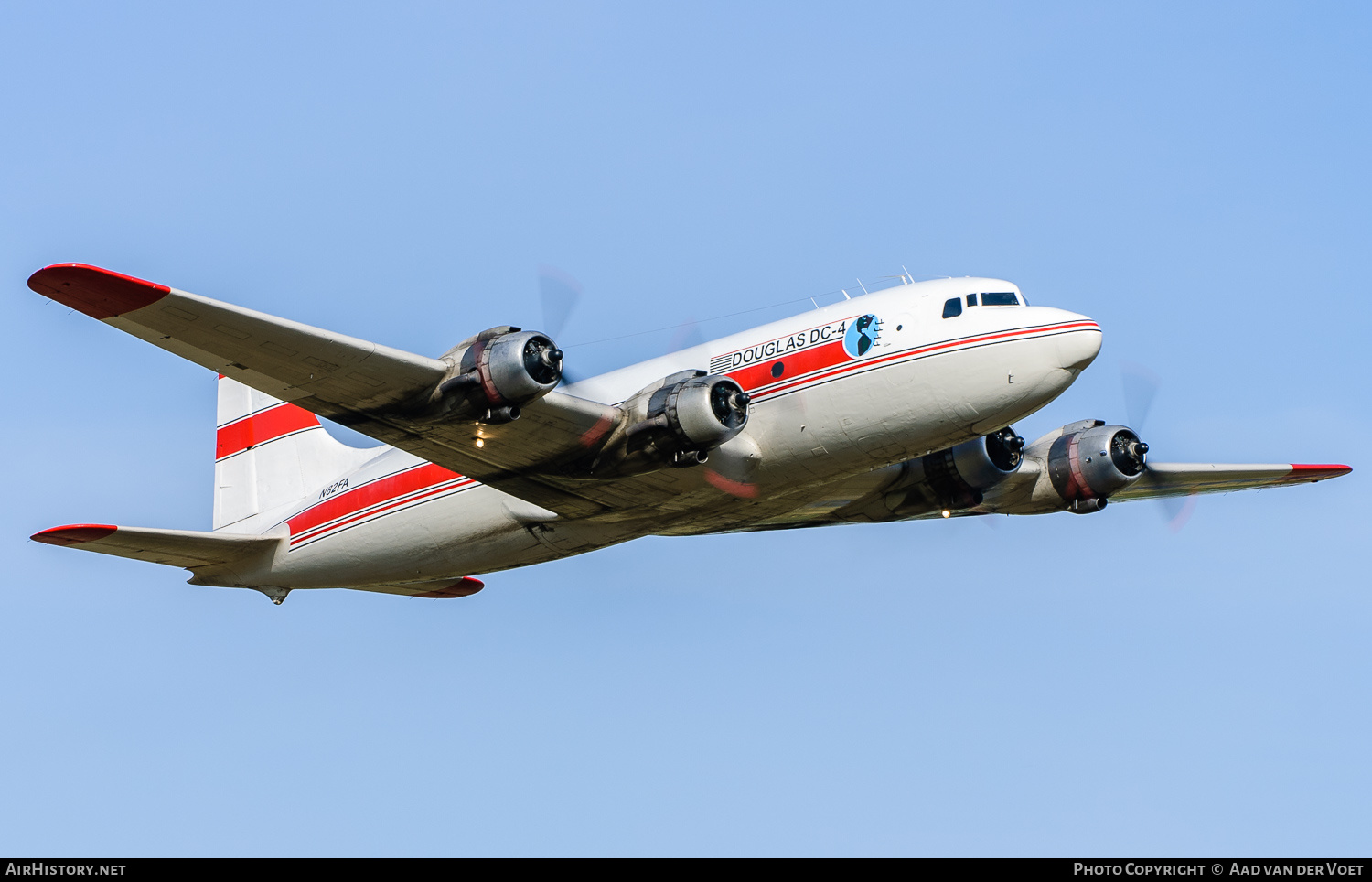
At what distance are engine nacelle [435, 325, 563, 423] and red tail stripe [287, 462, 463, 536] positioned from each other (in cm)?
475

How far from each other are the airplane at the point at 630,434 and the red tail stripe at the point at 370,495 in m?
0.04

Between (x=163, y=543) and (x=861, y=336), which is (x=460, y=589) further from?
(x=861, y=336)

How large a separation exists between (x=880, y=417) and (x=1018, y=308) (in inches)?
118

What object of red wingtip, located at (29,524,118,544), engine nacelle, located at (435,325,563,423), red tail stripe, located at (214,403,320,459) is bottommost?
red wingtip, located at (29,524,118,544)

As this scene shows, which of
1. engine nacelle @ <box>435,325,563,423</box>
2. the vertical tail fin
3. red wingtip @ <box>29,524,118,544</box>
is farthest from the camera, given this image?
the vertical tail fin

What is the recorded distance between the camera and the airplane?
880 inches

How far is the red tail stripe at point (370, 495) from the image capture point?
1104 inches

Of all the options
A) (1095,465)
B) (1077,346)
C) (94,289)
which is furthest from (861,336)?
(94,289)

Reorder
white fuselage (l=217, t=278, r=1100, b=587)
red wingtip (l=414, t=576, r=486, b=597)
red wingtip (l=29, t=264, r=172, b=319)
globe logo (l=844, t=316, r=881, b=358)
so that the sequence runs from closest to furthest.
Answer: red wingtip (l=29, t=264, r=172, b=319)
white fuselage (l=217, t=278, r=1100, b=587)
globe logo (l=844, t=316, r=881, b=358)
red wingtip (l=414, t=576, r=486, b=597)

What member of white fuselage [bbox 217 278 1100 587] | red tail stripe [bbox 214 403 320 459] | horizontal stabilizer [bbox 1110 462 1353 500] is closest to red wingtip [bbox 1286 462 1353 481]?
horizontal stabilizer [bbox 1110 462 1353 500]

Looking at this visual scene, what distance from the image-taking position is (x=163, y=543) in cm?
2839

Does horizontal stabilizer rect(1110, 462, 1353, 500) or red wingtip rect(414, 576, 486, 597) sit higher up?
horizontal stabilizer rect(1110, 462, 1353, 500)

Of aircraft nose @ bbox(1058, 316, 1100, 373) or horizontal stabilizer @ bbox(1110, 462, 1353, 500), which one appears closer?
aircraft nose @ bbox(1058, 316, 1100, 373)

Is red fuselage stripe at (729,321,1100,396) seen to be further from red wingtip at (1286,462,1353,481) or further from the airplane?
red wingtip at (1286,462,1353,481)
